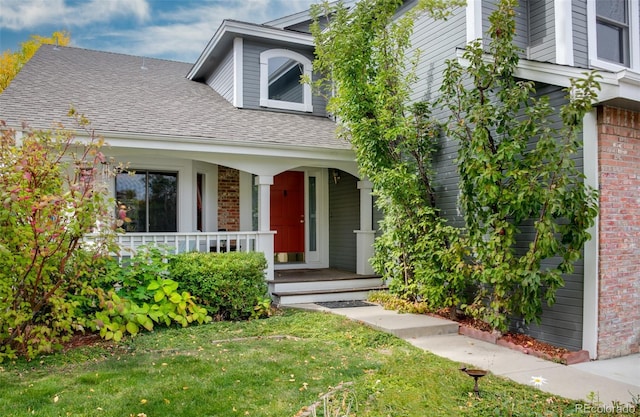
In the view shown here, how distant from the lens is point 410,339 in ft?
19.8

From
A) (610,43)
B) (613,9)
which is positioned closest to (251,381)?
(610,43)

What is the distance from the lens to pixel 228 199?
9.99m

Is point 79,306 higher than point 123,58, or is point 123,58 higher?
point 123,58

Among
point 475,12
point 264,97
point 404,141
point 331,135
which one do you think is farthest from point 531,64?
point 264,97

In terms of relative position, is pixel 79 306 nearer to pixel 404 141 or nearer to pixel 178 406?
pixel 178 406

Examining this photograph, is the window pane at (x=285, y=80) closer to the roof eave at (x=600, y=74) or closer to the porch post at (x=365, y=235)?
the porch post at (x=365, y=235)

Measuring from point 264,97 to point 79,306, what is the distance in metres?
6.03

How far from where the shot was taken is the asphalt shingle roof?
7582 mm

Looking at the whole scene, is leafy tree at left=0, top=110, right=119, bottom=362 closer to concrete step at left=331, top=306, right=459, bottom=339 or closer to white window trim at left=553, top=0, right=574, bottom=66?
concrete step at left=331, top=306, right=459, bottom=339

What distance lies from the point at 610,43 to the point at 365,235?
5012 mm

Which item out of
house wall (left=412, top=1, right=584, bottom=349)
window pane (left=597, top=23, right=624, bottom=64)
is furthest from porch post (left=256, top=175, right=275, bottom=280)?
window pane (left=597, top=23, right=624, bottom=64)

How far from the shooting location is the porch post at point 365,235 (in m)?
9.23

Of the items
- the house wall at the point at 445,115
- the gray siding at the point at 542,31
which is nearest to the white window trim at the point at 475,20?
the house wall at the point at 445,115

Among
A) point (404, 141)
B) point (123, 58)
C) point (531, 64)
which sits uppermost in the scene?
point (123, 58)
